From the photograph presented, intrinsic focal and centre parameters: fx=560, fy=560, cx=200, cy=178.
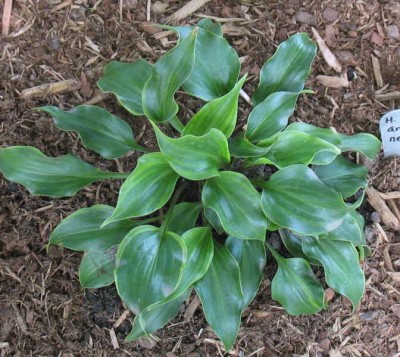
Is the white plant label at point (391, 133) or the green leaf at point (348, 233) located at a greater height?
the white plant label at point (391, 133)

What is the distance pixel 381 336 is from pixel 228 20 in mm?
959

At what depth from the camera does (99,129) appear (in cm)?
139

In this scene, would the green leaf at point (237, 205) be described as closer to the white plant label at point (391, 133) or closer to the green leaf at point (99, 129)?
the green leaf at point (99, 129)

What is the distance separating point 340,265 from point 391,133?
413 millimetres

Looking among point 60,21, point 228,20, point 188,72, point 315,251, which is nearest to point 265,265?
point 315,251

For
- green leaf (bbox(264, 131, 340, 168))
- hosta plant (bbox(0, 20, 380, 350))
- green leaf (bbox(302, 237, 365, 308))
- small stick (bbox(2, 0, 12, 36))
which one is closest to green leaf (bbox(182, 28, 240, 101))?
hosta plant (bbox(0, 20, 380, 350))

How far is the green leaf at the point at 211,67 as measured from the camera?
1358 millimetres

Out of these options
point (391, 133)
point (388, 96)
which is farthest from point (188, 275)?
point (388, 96)

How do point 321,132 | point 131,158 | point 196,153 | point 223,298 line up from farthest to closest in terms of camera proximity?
1. point 131,158
2. point 321,132
3. point 223,298
4. point 196,153

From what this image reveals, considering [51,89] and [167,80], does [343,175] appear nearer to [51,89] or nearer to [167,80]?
[167,80]

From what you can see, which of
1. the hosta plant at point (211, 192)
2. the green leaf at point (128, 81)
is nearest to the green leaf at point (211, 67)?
the hosta plant at point (211, 192)

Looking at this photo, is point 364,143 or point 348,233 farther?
point 364,143

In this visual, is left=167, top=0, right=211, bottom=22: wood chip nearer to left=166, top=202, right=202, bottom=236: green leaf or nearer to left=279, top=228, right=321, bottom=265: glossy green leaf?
left=166, top=202, right=202, bottom=236: green leaf

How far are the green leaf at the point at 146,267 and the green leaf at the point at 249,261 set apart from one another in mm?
206
